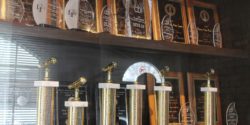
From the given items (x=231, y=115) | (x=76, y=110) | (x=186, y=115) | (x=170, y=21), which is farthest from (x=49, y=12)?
(x=231, y=115)

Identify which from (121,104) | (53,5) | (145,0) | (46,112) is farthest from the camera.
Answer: (145,0)

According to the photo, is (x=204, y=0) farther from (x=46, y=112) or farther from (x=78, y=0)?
(x=46, y=112)

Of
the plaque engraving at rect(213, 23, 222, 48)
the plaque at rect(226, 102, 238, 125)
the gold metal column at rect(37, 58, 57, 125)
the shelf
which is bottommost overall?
the plaque at rect(226, 102, 238, 125)

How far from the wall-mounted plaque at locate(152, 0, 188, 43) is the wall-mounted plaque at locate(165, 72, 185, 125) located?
15 centimetres

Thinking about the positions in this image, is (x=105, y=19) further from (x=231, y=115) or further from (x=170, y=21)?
(x=231, y=115)

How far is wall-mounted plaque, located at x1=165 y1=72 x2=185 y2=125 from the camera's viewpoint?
1423 mm

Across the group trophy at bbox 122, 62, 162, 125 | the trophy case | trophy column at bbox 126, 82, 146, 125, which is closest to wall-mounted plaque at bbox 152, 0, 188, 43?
the trophy case

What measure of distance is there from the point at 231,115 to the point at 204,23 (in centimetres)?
43

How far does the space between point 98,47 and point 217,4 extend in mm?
674

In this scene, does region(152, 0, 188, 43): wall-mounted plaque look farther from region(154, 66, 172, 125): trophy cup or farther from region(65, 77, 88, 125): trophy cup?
region(65, 77, 88, 125): trophy cup

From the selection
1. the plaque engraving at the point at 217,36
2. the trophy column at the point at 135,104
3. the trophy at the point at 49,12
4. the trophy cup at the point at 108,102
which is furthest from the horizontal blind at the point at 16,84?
the plaque engraving at the point at 217,36

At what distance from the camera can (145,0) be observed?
142cm

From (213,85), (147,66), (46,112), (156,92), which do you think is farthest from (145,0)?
(46,112)

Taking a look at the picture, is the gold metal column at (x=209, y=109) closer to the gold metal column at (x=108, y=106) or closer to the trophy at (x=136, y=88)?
the trophy at (x=136, y=88)
